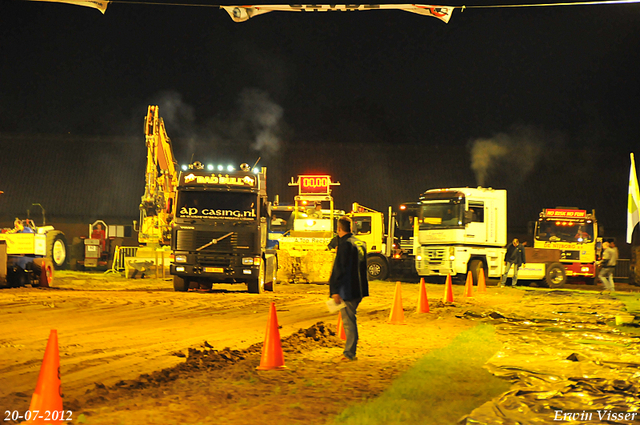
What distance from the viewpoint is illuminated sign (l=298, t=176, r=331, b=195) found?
29.5 m

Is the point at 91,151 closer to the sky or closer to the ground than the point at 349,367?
closer to the sky

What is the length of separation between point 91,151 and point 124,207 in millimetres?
6805

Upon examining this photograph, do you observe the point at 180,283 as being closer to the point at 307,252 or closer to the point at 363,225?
the point at 307,252

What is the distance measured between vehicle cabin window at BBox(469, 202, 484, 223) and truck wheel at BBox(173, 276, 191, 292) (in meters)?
12.3

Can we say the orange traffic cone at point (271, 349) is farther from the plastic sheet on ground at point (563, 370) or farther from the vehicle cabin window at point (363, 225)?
the vehicle cabin window at point (363, 225)

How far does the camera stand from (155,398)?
6.56m

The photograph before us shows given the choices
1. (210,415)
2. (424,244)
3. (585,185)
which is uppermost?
(585,185)

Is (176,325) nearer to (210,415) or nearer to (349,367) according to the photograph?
(349,367)

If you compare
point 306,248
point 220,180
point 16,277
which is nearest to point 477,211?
point 306,248

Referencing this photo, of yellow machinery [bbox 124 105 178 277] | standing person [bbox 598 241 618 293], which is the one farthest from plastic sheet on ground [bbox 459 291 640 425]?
Result: yellow machinery [bbox 124 105 178 277]

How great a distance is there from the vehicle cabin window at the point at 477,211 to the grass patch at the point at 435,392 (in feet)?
56.6

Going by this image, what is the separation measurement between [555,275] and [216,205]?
15.7m

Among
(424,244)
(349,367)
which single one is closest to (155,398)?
(349,367)

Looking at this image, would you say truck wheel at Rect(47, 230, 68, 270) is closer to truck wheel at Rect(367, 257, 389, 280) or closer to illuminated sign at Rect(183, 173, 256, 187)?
illuminated sign at Rect(183, 173, 256, 187)
